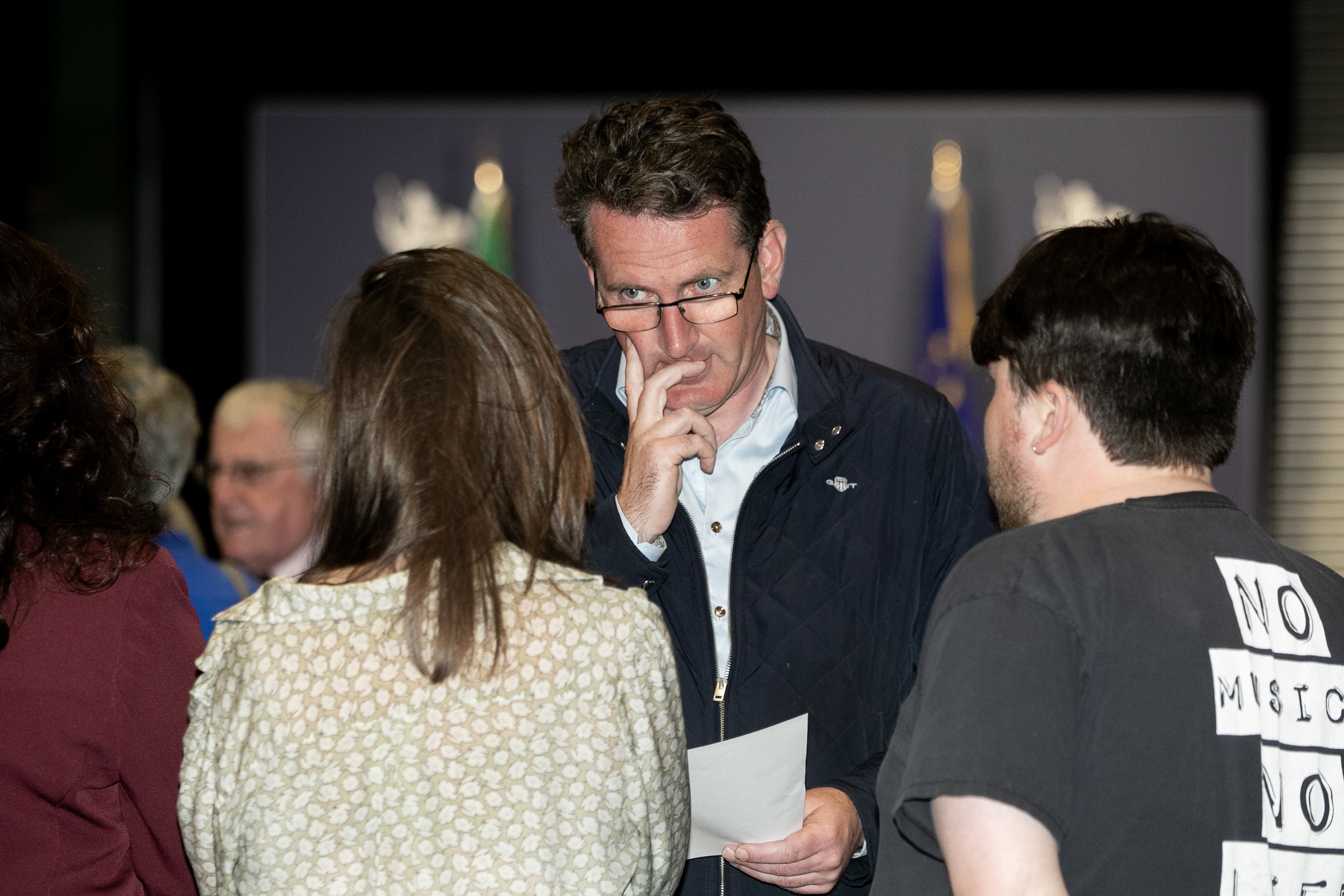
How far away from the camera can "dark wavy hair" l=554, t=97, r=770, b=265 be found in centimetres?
195

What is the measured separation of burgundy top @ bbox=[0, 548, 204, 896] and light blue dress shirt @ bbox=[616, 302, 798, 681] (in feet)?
2.62

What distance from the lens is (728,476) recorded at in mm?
2037

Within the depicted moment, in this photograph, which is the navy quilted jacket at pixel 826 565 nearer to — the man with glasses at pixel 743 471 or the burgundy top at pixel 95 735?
the man with glasses at pixel 743 471

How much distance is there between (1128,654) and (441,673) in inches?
24.8

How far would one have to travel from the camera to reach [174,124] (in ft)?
16.4

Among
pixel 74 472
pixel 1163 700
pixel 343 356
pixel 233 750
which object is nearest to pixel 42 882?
pixel 233 750

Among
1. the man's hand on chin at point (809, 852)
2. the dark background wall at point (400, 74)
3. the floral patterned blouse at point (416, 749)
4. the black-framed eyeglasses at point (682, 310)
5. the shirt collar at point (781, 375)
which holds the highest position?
the dark background wall at point (400, 74)

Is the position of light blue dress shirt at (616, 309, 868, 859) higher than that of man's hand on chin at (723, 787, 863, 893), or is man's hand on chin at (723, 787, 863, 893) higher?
light blue dress shirt at (616, 309, 868, 859)

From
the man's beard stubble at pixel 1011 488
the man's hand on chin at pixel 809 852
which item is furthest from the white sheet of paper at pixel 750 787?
the man's beard stubble at pixel 1011 488

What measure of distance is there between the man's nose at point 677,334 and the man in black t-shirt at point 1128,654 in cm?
73

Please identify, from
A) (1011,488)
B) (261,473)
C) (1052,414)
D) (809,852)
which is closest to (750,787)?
(809,852)

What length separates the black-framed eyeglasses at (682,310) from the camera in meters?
1.97

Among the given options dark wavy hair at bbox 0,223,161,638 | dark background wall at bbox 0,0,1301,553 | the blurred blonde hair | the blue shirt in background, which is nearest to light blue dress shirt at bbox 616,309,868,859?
dark wavy hair at bbox 0,223,161,638

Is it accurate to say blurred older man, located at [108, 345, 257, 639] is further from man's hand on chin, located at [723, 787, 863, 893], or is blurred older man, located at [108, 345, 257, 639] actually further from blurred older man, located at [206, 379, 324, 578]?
man's hand on chin, located at [723, 787, 863, 893]
